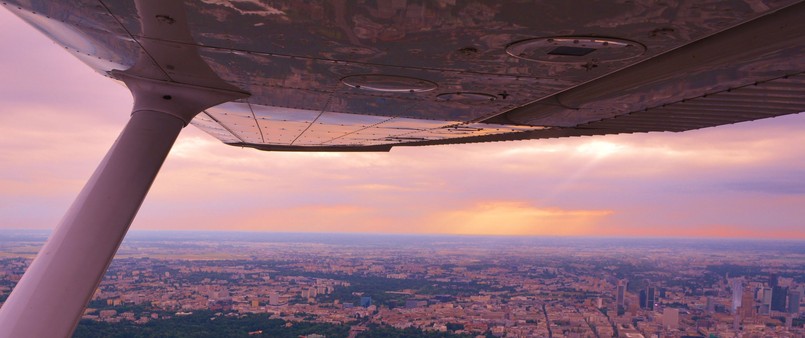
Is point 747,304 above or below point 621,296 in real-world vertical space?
above

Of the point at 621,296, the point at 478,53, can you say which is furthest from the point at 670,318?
the point at 478,53

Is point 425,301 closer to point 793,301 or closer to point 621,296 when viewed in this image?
point 621,296

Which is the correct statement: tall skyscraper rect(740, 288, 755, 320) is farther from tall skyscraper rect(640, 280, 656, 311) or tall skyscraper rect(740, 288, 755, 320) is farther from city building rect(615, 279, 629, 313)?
city building rect(615, 279, 629, 313)

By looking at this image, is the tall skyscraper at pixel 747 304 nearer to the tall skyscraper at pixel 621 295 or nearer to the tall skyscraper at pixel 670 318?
the tall skyscraper at pixel 670 318

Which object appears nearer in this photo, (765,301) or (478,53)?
(478,53)

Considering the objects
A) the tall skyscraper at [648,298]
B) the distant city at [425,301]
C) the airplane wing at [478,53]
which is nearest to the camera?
the airplane wing at [478,53]

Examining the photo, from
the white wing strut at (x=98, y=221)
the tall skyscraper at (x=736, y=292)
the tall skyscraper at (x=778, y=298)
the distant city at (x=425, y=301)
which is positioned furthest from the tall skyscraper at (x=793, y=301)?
the white wing strut at (x=98, y=221)
